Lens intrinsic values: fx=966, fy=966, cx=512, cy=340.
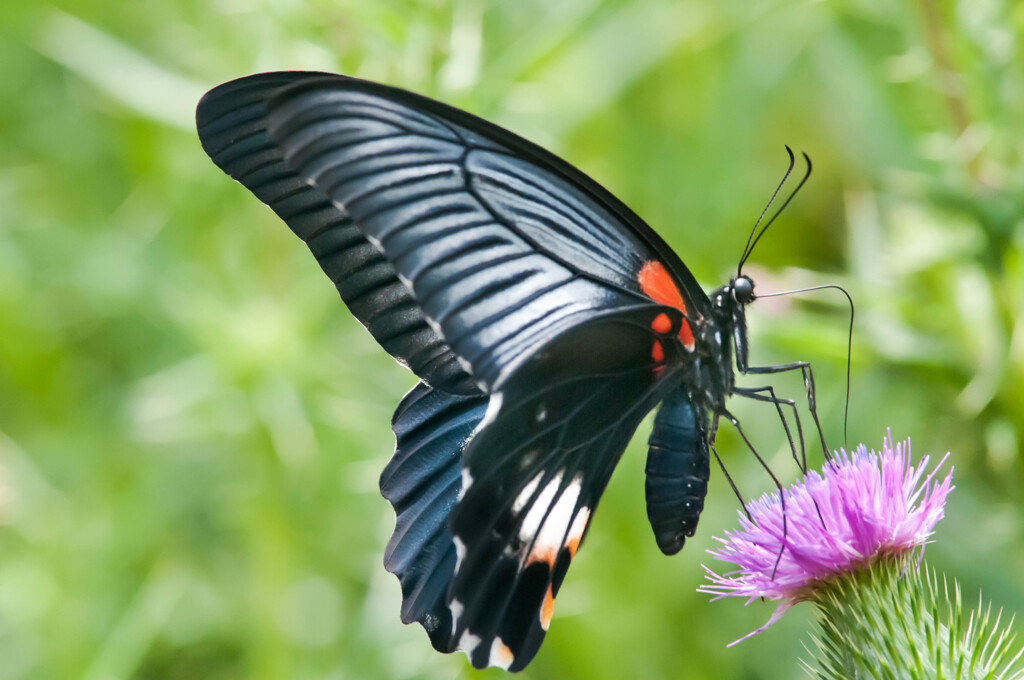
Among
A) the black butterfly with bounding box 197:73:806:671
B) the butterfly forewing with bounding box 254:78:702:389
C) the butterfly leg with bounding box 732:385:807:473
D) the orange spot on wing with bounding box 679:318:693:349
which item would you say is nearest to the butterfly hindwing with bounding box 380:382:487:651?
the black butterfly with bounding box 197:73:806:671

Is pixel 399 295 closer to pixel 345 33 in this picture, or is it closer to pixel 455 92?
pixel 455 92

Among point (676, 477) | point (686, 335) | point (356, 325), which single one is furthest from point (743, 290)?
point (356, 325)

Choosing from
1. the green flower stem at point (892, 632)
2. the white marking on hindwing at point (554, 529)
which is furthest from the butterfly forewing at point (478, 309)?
the green flower stem at point (892, 632)

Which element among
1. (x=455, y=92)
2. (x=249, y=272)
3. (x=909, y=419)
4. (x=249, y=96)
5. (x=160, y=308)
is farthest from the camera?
(x=249, y=272)

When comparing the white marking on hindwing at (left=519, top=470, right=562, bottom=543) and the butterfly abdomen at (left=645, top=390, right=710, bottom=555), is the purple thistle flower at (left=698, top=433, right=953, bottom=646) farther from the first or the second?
the white marking on hindwing at (left=519, top=470, right=562, bottom=543)

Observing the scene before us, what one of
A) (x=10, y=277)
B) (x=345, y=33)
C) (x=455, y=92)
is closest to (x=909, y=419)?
(x=455, y=92)
